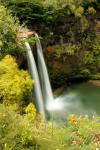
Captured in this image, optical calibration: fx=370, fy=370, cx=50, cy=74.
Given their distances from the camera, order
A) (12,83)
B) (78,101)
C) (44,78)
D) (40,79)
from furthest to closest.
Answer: (44,78)
(78,101)
(40,79)
(12,83)

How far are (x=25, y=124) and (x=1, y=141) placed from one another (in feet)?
1.74

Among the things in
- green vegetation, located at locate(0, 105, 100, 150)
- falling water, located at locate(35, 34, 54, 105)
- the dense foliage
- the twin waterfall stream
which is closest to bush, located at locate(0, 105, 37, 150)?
green vegetation, located at locate(0, 105, 100, 150)

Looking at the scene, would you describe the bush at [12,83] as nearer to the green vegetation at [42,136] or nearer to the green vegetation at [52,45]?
the green vegetation at [52,45]

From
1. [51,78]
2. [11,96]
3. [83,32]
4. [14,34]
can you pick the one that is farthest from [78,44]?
[11,96]

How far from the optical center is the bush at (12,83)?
10867mm

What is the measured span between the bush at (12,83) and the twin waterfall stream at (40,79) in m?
2.40

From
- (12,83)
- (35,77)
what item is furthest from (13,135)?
(35,77)

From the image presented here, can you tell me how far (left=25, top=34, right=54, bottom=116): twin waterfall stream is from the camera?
51.1ft

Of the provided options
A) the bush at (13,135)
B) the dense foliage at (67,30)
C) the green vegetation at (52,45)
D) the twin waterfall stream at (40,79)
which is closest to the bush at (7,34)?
the green vegetation at (52,45)

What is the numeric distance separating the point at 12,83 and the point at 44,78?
5.47 m

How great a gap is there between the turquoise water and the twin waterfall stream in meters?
0.46

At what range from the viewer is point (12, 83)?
11719 mm

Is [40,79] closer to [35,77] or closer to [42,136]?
[35,77]

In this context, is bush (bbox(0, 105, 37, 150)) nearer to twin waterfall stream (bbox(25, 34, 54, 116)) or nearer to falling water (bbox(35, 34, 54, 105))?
twin waterfall stream (bbox(25, 34, 54, 116))
